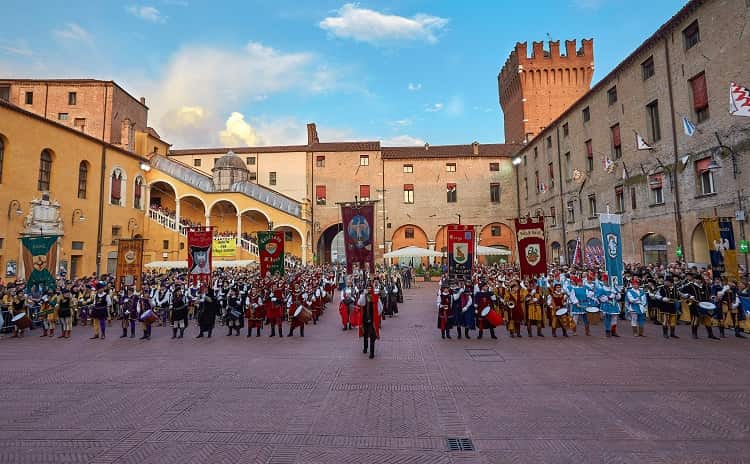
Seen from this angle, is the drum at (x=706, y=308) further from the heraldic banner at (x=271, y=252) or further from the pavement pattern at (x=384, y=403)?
the heraldic banner at (x=271, y=252)

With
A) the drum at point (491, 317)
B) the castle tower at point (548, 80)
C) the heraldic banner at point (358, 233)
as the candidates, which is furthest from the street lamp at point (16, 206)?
the castle tower at point (548, 80)

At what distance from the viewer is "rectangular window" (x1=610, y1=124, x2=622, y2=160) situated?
24609mm

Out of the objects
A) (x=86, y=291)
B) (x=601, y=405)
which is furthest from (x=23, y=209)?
(x=601, y=405)

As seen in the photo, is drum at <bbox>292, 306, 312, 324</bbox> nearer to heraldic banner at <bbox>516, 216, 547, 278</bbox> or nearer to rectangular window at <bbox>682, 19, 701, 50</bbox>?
heraldic banner at <bbox>516, 216, 547, 278</bbox>

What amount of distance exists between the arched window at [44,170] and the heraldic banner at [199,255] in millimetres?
14143

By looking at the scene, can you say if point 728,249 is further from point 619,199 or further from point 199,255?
point 199,255

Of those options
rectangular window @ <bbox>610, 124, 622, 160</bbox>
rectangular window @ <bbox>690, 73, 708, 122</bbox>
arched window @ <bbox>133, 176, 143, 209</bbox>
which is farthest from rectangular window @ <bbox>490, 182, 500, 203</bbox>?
arched window @ <bbox>133, 176, 143, 209</bbox>

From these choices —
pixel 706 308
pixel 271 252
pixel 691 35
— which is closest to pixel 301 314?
pixel 271 252

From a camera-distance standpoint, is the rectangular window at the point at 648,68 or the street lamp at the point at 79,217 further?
the street lamp at the point at 79,217

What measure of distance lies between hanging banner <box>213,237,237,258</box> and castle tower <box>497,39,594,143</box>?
120ft

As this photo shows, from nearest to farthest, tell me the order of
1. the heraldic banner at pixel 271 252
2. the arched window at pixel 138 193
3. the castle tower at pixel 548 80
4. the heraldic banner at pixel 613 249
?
the heraldic banner at pixel 613 249 → the heraldic banner at pixel 271 252 → the arched window at pixel 138 193 → the castle tower at pixel 548 80

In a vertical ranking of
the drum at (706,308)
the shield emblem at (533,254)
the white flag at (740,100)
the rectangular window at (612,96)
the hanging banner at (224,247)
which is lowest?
the drum at (706,308)

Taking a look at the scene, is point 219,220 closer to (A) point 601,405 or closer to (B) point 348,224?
(B) point 348,224

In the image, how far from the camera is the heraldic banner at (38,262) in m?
15.4
